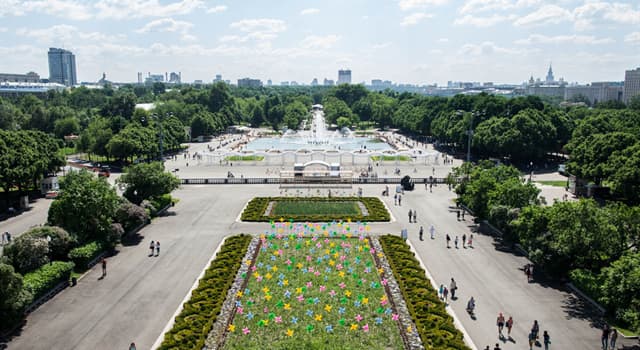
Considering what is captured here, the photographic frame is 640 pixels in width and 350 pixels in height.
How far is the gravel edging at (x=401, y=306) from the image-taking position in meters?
21.3

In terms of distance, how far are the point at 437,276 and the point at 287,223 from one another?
1435 centimetres

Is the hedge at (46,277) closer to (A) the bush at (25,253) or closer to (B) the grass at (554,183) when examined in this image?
(A) the bush at (25,253)

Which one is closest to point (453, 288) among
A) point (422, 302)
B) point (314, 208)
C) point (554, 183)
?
point (422, 302)

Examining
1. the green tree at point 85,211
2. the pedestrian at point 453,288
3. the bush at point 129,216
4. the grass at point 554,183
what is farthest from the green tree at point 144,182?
the grass at point 554,183

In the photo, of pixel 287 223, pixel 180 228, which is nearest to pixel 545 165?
pixel 287 223

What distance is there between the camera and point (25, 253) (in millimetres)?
25969

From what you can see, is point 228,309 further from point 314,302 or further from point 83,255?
point 83,255

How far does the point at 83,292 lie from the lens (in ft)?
87.6

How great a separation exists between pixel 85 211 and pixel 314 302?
16348 millimetres

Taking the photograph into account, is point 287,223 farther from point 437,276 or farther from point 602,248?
point 602,248

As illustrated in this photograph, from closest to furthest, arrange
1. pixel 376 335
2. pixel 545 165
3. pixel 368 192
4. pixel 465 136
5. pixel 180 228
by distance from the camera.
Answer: pixel 376 335
pixel 180 228
pixel 368 192
pixel 545 165
pixel 465 136

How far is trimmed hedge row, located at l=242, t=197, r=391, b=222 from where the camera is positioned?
40.6 metres

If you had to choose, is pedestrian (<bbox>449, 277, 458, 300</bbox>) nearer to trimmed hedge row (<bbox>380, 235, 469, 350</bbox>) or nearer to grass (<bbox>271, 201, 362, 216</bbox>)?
trimmed hedge row (<bbox>380, 235, 469, 350</bbox>)

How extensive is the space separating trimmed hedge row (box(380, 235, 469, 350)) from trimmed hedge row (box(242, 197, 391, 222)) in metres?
7.59
